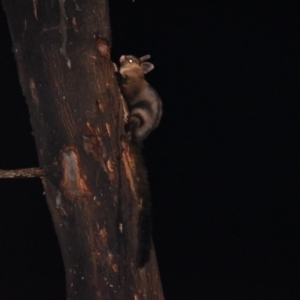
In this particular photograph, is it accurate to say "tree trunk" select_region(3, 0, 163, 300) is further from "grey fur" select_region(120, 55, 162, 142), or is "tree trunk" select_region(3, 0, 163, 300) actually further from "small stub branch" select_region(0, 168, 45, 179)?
"grey fur" select_region(120, 55, 162, 142)

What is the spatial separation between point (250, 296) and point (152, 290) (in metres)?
2.91

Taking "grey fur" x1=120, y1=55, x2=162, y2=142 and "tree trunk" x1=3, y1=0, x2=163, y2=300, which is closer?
"tree trunk" x1=3, y1=0, x2=163, y2=300

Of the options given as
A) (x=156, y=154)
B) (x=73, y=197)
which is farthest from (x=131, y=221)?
(x=156, y=154)

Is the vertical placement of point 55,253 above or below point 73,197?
below

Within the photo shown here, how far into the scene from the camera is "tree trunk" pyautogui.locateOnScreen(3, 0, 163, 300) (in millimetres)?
2629

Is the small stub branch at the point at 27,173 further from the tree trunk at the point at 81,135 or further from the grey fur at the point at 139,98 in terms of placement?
the grey fur at the point at 139,98

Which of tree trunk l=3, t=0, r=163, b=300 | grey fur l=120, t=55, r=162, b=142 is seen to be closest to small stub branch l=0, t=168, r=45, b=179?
tree trunk l=3, t=0, r=163, b=300

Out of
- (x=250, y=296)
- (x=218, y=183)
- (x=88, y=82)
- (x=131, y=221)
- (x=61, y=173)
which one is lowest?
(x=250, y=296)

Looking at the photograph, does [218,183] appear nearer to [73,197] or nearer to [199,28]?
[199,28]

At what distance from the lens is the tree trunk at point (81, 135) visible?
2.63 m

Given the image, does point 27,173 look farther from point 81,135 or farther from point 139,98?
point 139,98

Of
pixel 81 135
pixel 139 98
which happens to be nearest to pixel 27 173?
pixel 81 135

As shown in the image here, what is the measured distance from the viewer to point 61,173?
2.67 metres

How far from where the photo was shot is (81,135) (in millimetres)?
2633
